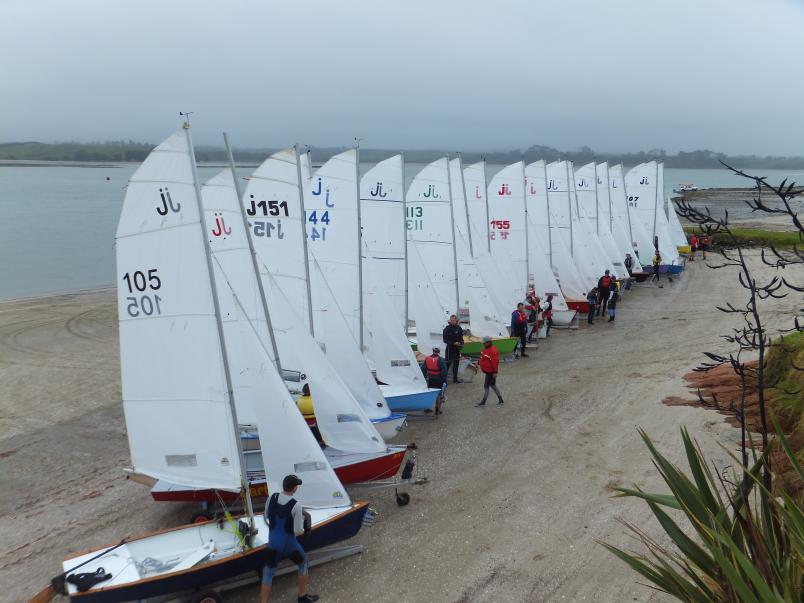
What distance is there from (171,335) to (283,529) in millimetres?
2158

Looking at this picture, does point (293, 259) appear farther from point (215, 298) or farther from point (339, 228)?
point (215, 298)

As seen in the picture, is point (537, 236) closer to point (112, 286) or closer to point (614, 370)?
point (614, 370)

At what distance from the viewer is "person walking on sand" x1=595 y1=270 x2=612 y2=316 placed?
1789cm

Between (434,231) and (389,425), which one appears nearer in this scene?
(389,425)

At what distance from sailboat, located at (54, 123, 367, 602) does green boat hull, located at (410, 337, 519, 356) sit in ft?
23.9

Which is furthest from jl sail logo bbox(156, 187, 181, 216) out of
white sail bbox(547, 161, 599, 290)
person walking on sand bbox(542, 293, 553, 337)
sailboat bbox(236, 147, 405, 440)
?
white sail bbox(547, 161, 599, 290)

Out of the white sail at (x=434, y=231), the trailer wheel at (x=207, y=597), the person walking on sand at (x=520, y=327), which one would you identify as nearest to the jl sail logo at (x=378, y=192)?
the white sail at (x=434, y=231)

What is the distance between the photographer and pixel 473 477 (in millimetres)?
8336

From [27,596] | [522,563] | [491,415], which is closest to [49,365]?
[27,596]

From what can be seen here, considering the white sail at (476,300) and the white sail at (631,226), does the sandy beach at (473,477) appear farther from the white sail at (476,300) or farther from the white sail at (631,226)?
the white sail at (631,226)

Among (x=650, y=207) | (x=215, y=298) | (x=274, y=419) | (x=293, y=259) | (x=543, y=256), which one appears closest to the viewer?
(x=215, y=298)

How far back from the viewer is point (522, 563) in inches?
251

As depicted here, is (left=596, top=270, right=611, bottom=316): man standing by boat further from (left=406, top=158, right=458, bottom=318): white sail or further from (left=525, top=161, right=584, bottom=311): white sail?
(left=406, top=158, right=458, bottom=318): white sail

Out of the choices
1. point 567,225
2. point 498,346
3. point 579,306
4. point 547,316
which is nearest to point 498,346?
Result: point 498,346
